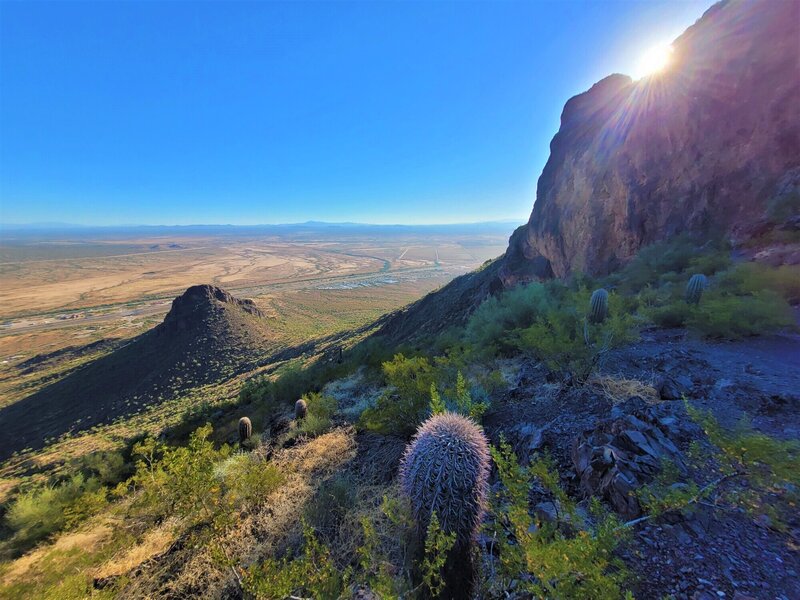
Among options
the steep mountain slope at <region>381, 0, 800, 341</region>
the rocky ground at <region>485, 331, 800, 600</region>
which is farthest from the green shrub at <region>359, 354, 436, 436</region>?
the steep mountain slope at <region>381, 0, 800, 341</region>

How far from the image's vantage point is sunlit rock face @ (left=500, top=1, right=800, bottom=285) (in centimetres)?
1279

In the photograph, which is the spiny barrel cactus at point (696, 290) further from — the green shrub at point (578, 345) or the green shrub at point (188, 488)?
the green shrub at point (188, 488)

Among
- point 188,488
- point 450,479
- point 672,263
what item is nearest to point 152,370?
point 188,488

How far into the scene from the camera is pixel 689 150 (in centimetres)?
1574

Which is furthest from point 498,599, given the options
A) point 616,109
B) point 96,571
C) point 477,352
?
point 616,109

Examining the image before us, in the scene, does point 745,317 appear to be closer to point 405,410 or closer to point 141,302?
point 405,410

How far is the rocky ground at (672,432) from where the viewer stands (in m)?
2.37

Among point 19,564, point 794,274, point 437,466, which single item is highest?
point 794,274

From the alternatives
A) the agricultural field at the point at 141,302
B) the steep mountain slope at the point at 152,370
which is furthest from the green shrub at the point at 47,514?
the steep mountain slope at the point at 152,370

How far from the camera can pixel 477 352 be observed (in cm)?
825

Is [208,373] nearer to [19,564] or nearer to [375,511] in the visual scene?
[19,564]

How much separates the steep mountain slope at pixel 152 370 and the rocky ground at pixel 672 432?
26.7 m

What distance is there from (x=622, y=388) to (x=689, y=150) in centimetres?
1677

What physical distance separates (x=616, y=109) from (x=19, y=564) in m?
30.7
